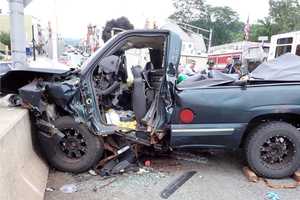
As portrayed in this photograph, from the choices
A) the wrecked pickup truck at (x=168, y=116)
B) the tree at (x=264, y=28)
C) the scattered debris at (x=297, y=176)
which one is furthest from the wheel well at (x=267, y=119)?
the tree at (x=264, y=28)

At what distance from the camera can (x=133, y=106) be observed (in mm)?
4578

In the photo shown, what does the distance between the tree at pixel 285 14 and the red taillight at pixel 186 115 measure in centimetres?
4401

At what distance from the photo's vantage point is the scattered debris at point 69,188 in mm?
3838

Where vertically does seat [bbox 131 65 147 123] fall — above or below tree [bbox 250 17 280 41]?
below

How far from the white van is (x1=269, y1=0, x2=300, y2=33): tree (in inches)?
1211

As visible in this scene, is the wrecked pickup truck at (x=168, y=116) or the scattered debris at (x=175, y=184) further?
the wrecked pickup truck at (x=168, y=116)

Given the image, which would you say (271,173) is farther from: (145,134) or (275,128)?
(145,134)

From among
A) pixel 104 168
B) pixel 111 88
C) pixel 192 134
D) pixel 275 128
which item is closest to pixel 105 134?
pixel 104 168

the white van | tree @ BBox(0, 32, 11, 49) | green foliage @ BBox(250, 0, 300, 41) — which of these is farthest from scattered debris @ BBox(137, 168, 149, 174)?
tree @ BBox(0, 32, 11, 49)

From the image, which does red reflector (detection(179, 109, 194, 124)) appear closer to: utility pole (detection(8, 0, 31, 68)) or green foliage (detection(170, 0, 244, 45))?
utility pole (detection(8, 0, 31, 68))

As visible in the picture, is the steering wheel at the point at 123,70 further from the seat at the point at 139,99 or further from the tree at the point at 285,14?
the tree at the point at 285,14

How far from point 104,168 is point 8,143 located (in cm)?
166

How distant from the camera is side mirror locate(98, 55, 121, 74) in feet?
15.8

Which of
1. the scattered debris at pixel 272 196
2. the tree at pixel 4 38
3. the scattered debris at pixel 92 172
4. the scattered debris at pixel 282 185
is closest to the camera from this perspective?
the scattered debris at pixel 272 196
